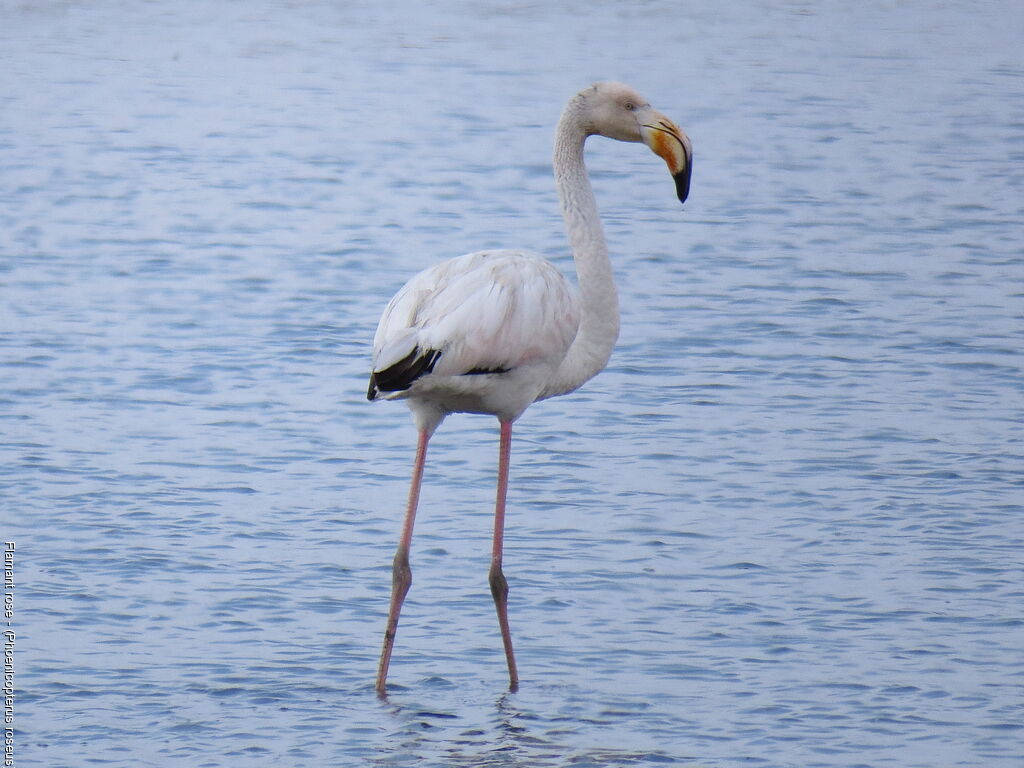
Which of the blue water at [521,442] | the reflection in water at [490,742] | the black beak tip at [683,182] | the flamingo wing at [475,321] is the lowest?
the reflection in water at [490,742]

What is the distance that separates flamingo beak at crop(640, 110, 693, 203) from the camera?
637cm

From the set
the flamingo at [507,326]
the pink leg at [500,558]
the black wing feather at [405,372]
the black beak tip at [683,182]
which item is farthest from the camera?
the black beak tip at [683,182]

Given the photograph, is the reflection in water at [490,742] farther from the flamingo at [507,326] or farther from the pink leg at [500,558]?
the pink leg at [500,558]

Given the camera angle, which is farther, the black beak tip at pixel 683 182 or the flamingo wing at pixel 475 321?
the black beak tip at pixel 683 182

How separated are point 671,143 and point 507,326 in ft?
3.11

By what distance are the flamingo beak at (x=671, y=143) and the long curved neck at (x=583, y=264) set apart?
24cm

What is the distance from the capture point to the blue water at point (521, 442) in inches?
228

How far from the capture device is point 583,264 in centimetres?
638

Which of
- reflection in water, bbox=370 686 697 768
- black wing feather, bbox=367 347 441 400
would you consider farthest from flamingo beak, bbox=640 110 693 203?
reflection in water, bbox=370 686 697 768

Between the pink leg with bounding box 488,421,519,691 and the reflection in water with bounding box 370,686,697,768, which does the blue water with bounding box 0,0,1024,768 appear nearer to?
the reflection in water with bounding box 370,686,697,768

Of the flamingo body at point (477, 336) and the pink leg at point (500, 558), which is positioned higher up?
the flamingo body at point (477, 336)

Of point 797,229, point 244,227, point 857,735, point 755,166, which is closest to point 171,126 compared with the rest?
point 244,227

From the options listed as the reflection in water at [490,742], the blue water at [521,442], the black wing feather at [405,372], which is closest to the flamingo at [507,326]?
the black wing feather at [405,372]

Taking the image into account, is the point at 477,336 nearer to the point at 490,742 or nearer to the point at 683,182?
the point at 683,182
